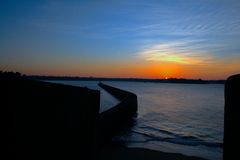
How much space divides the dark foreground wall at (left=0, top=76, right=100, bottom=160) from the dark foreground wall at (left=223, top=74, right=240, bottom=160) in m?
1.85

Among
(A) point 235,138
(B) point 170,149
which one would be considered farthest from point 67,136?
(B) point 170,149

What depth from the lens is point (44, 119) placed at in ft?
11.0

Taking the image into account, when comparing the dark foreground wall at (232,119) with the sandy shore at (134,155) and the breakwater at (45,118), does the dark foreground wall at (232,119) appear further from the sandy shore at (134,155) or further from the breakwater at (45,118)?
the sandy shore at (134,155)

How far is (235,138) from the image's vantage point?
282 cm

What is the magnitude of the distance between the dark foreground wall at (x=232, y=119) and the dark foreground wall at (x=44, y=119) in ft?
6.06

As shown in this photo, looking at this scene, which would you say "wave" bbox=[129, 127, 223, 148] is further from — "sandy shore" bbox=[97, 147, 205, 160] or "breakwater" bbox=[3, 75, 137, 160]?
"breakwater" bbox=[3, 75, 137, 160]

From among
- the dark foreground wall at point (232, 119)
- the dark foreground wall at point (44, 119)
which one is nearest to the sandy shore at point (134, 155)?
the dark foreground wall at point (44, 119)

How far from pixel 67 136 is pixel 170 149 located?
1098cm

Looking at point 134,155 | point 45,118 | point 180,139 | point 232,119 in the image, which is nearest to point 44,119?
point 45,118

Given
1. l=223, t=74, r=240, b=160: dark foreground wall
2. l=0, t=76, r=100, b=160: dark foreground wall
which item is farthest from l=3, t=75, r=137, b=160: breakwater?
l=223, t=74, r=240, b=160: dark foreground wall

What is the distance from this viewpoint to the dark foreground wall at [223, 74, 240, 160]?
2.82m

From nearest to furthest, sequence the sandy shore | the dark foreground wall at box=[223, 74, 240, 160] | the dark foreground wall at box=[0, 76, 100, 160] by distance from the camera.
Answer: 1. the dark foreground wall at box=[0, 76, 100, 160]
2. the dark foreground wall at box=[223, 74, 240, 160]
3. the sandy shore

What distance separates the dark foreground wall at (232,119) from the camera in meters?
2.82

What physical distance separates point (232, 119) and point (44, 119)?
6.27 ft
